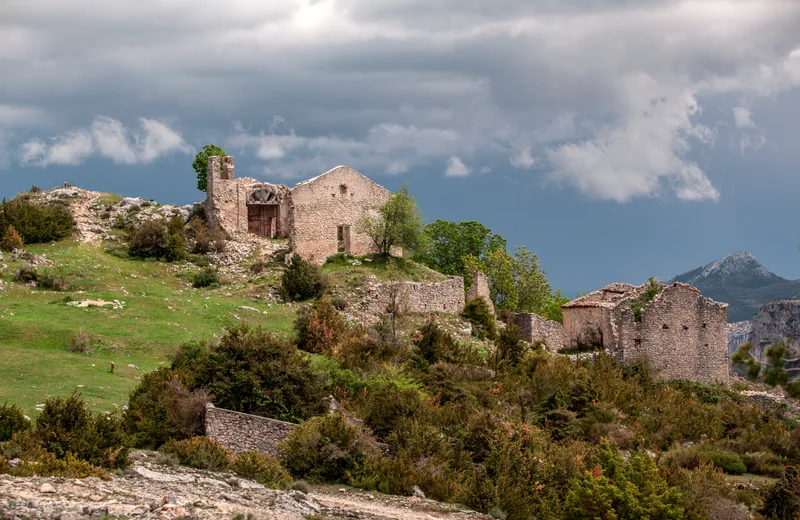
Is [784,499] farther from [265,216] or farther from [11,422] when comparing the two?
[265,216]

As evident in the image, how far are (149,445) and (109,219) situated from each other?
2439 cm

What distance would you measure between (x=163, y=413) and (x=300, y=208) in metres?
22.0

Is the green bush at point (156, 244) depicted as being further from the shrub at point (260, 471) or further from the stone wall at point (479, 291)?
the shrub at point (260, 471)

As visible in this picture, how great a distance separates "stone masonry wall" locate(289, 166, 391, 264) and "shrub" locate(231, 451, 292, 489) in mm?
23607

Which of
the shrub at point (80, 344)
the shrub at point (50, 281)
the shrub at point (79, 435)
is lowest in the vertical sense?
the shrub at point (79, 435)

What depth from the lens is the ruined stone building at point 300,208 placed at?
152ft

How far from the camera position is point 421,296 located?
41406 mm

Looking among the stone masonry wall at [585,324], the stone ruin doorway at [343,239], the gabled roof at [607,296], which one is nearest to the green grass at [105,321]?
the stone ruin doorway at [343,239]

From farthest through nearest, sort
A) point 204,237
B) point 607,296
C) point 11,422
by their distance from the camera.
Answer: point 204,237 → point 607,296 → point 11,422

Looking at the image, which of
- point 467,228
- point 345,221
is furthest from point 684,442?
point 467,228

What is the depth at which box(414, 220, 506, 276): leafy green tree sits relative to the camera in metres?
60.9

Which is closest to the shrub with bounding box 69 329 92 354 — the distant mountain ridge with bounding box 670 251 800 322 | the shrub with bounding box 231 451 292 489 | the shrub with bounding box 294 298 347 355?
the shrub with bounding box 294 298 347 355

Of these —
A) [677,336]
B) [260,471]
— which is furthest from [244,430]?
[677,336]

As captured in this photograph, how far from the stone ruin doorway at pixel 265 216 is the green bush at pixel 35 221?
7.68 meters
